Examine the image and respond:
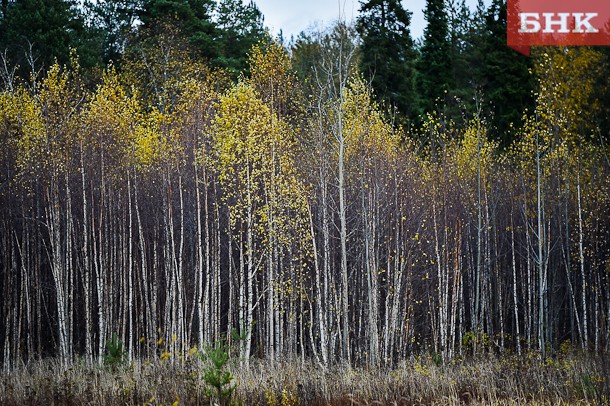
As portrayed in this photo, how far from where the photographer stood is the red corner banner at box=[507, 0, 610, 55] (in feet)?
98.7

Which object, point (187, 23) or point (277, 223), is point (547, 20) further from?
point (277, 223)

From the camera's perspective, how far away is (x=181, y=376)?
12.8 metres

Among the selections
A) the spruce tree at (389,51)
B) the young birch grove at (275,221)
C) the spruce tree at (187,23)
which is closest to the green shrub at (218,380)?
the young birch grove at (275,221)

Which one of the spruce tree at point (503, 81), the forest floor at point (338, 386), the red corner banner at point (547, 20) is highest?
the red corner banner at point (547, 20)

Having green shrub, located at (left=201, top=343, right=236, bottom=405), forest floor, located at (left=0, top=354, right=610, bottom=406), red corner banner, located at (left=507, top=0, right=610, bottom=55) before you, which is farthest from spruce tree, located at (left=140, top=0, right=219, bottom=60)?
green shrub, located at (left=201, top=343, right=236, bottom=405)

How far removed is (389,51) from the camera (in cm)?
3331

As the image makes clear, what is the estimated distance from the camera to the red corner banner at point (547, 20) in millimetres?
30094

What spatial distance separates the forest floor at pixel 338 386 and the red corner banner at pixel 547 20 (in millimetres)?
19494

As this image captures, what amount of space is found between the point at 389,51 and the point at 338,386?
2267 cm

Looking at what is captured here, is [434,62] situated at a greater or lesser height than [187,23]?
lesser

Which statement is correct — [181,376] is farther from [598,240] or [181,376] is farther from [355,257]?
[598,240]

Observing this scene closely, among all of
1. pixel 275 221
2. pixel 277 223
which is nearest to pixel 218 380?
pixel 275 221

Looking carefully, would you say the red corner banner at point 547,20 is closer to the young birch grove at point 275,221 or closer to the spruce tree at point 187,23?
the young birch grove at point 275,221

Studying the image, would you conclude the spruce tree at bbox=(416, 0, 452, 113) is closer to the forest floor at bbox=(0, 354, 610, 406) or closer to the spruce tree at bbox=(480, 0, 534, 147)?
the spruce tree at bbox=(480, 0, 534, 147)
